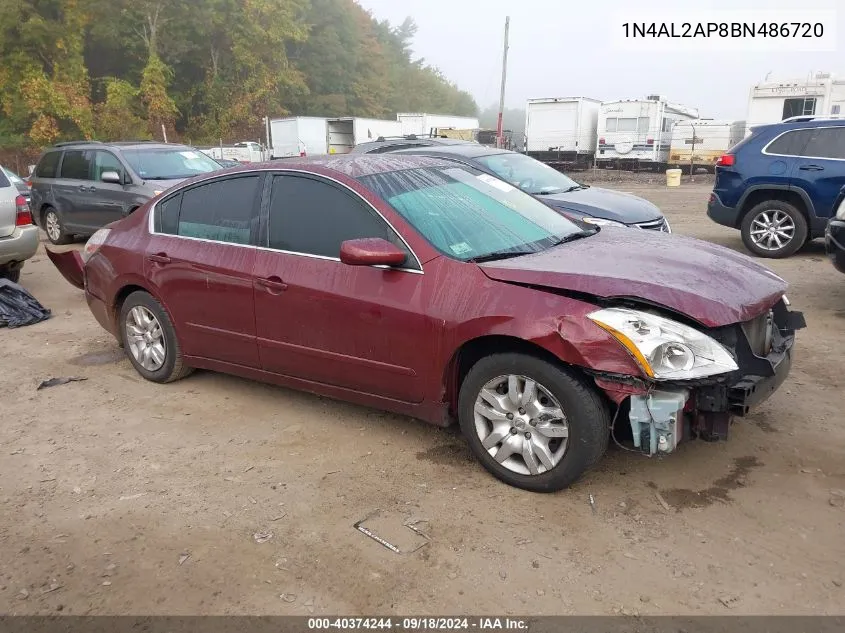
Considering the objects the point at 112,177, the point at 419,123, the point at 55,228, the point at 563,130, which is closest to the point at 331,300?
the point at 112,177

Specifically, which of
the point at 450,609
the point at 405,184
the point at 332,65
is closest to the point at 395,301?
the point at 405,184

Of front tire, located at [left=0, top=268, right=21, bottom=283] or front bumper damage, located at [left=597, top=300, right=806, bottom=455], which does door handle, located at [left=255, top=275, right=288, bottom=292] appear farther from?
front tire, located at [left=0, top=268, right=21, bottom=283]

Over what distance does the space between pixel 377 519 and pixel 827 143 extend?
27.1 ft

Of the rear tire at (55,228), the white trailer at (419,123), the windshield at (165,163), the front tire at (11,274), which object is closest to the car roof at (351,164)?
the front tire at (11,274)

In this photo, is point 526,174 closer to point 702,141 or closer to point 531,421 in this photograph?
point 531,421

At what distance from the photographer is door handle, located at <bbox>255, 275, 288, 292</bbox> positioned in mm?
4012

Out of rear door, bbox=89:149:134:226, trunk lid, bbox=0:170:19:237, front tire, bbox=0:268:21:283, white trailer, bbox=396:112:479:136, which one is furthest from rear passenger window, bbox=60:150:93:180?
white trailer, bbox=396:112:479:136

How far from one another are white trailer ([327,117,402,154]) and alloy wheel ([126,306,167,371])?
88.3 feet

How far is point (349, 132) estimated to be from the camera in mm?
31672

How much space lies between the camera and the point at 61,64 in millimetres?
38875

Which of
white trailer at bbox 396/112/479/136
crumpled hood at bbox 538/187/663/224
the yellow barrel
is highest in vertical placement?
white trailer at bbox 396/112/479/136

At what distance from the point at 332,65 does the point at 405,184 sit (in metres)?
63.8

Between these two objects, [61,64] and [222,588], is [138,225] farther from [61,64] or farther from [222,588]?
[61,64]

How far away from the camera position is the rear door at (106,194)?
33.2ft
